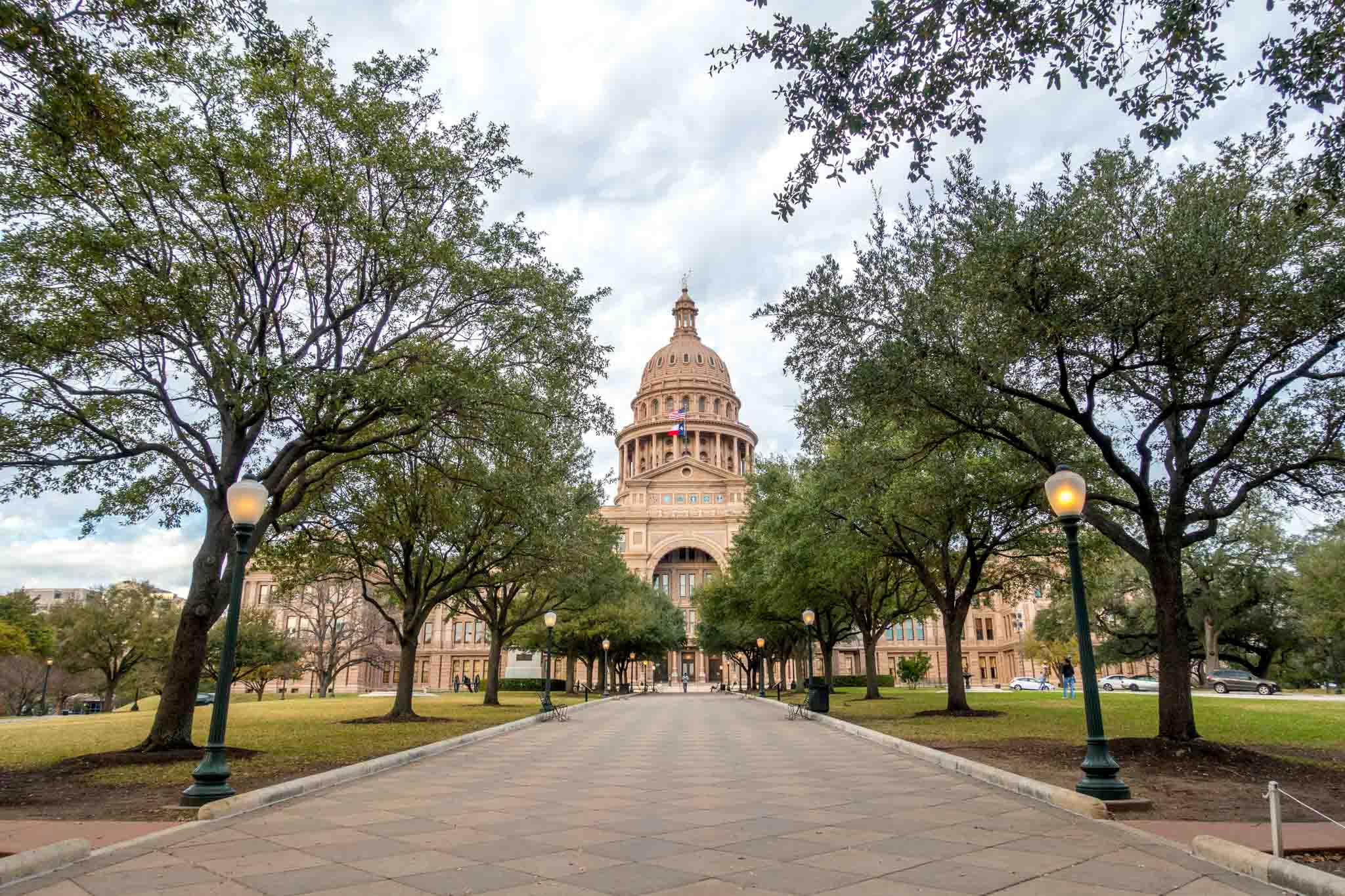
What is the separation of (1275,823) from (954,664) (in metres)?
21.1

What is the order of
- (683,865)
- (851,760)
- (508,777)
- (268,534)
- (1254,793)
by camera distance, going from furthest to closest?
(268,534) → (851,760) → (508,777) → (1254,793) → (683,865)

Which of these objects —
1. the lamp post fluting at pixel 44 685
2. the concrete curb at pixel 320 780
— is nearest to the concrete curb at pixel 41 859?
the concrete curb at pixel 320 780

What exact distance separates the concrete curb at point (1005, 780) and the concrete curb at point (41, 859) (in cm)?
927

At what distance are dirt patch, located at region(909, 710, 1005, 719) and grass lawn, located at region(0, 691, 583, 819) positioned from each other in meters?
13.5

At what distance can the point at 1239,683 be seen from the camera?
44.7 metres

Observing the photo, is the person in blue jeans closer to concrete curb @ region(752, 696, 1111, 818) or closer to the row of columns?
concrete curb @ region(752, 696, 1111, 818)

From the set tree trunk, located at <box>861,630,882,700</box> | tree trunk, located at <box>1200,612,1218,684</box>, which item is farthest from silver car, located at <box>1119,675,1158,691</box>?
tree trunk, located at <box>861,630,882,700</box>

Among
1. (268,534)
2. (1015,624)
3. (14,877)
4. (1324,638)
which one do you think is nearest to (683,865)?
(14,877)

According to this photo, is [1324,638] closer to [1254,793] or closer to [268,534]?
[1254,793]

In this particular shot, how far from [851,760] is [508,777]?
19.6ft

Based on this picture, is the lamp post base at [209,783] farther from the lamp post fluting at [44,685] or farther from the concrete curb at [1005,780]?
the lamp post fluting at [44,685]

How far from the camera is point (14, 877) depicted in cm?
593

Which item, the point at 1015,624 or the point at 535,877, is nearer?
the point at 535,877

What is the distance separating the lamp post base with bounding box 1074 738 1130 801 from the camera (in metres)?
8.81
